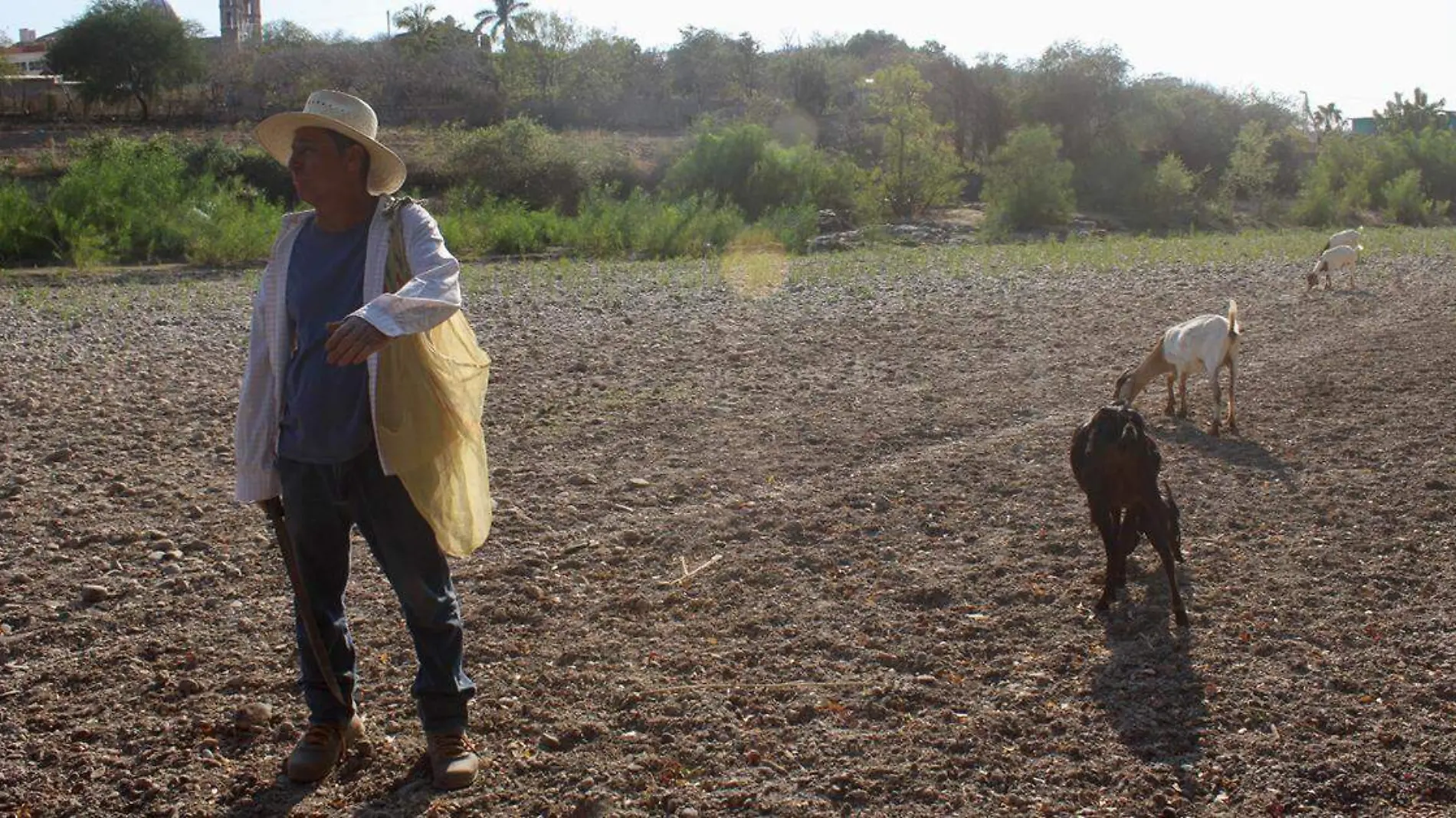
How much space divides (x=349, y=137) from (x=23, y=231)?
21407 mm

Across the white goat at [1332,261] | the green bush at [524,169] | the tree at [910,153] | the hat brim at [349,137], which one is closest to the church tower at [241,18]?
the green bush at [524,169]

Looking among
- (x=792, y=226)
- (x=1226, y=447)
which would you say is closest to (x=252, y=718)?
(x=1226, y=447)

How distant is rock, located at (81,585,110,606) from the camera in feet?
17.2

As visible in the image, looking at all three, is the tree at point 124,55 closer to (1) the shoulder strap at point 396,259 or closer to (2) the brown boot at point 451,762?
(1) the shoulder strap at point 396,259

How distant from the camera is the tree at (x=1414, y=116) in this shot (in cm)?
4991

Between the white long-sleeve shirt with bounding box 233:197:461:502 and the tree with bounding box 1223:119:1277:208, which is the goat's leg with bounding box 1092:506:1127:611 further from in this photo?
the tree with bounding box 1223:119:1277:208

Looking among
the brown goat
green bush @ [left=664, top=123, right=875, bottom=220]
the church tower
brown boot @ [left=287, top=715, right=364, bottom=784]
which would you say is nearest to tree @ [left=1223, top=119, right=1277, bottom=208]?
green bush @ [left=664, top=123, right=875, bottom=220]

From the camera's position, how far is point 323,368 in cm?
350

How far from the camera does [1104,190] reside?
39.6 metres

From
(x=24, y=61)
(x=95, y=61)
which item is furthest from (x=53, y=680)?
(x=24, y=61)

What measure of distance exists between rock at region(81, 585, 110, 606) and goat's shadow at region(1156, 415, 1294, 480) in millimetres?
5388

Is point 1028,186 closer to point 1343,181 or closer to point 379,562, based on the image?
point 1343,181

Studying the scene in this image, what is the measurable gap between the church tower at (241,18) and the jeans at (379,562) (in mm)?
66811

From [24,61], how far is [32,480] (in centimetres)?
6335
